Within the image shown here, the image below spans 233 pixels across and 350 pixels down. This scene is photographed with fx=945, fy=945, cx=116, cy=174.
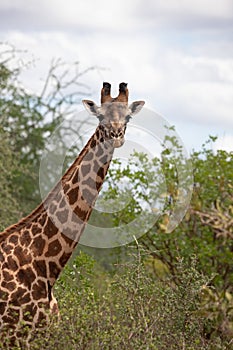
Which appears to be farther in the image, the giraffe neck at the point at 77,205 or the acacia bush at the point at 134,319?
the giraffe neck at the point at 77,205

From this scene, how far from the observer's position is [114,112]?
804 cm

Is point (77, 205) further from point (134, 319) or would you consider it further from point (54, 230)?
point (134, 319)

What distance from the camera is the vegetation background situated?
716 centimetres

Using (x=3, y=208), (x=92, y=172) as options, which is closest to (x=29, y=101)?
(x=3, y=208)

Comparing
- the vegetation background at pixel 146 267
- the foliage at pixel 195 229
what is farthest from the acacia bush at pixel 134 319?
the foliage at pixel 195 229

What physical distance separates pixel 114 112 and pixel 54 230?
115 cm

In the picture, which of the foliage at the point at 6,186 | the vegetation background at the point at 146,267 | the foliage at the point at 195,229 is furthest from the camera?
the foliage at the point at 6,186

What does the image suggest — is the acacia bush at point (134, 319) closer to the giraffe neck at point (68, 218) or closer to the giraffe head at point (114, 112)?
the giraffe neck at point (68, 218)

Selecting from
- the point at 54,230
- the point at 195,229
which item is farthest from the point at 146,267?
the point at 54,230

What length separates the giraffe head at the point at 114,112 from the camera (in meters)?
7.89

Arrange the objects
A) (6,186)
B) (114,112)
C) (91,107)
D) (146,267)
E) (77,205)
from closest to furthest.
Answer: (114,112)
(77,205)
(91,107)
(146,267)
(6,186)

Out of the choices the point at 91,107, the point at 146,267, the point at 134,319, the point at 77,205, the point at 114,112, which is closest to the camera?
the point at 134,319

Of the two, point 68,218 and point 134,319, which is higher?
point 68,218

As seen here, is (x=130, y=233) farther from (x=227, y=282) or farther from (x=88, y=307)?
(x=88, y=307)
